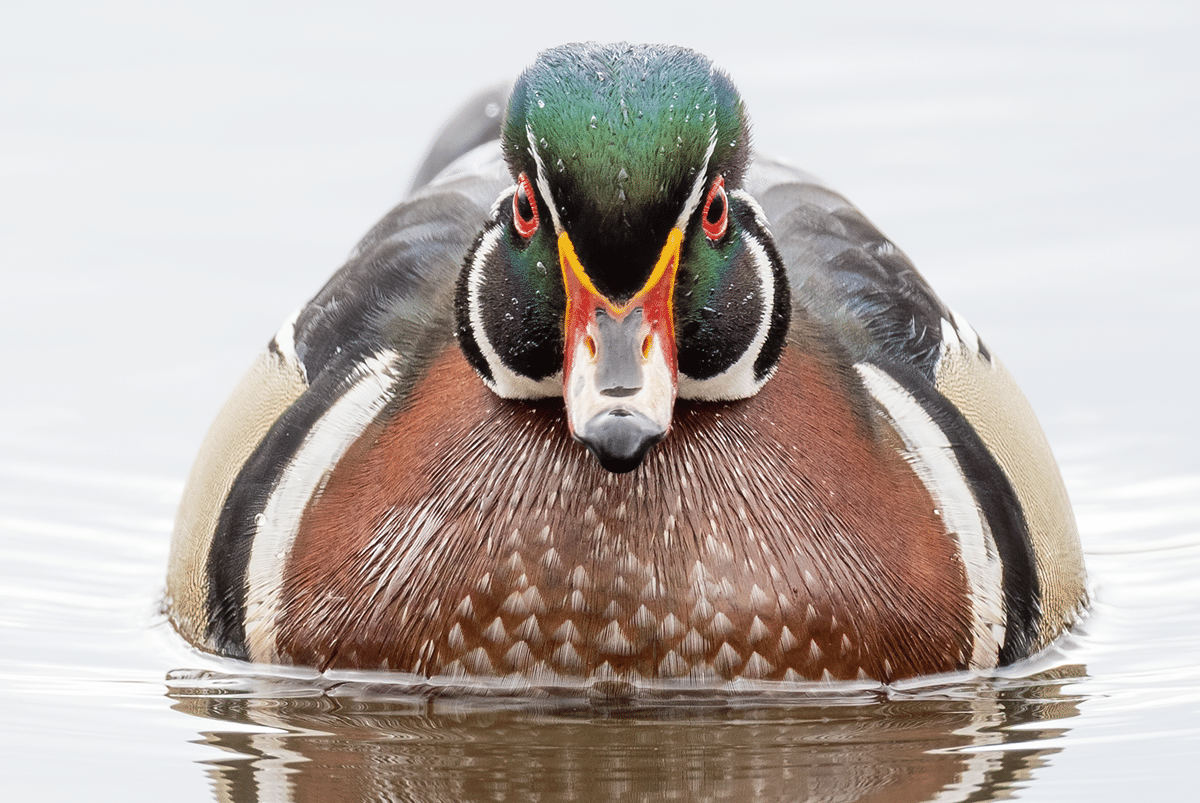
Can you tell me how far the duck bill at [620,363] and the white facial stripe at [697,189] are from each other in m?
0.03

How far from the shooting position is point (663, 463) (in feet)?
17.9

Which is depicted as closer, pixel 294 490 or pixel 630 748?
pixel 630 748

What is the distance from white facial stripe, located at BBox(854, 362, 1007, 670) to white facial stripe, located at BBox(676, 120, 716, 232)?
0.99 meters

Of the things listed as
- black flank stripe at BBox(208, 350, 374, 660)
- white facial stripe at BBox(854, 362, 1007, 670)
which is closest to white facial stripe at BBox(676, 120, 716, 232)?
white facial stripe at BBox(854, 362, 1007, 670)

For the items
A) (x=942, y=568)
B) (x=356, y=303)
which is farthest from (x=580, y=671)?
(x=356, y=303)

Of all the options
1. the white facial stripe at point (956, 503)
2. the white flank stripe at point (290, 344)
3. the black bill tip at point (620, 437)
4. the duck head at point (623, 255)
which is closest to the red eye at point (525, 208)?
the duck head at point (623, 255)

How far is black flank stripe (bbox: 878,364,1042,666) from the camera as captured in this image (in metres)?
5.96

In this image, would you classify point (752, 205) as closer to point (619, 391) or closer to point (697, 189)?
point (697, 189)

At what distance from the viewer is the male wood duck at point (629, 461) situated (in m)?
5.10

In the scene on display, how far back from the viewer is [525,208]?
525 centimetres

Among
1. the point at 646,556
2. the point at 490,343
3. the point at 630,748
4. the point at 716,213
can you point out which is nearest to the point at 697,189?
the point at 716,213

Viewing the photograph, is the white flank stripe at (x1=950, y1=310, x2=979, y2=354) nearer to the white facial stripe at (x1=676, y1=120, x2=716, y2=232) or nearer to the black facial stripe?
the black facial stripe

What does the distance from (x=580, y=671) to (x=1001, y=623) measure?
119cm

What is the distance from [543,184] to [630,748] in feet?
4.59
